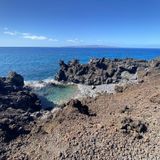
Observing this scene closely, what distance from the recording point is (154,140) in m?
29.8

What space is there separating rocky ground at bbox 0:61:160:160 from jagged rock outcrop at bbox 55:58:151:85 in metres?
37.1

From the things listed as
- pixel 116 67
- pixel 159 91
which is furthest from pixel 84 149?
pixel 116 67

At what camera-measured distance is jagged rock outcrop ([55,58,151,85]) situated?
76.3 metres

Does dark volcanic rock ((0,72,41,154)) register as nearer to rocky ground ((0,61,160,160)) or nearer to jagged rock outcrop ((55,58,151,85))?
rocky ground ((0,61,160,160))

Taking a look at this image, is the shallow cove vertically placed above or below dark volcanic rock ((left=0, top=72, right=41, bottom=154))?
below

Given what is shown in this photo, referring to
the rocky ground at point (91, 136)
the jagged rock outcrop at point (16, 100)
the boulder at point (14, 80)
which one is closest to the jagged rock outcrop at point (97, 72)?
the boulder at point (14, 80)

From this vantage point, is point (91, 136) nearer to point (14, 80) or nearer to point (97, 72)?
point (14, 80)

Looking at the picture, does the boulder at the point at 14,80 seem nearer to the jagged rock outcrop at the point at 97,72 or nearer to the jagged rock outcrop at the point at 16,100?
the jagged rock outcrop at the point at 16,100

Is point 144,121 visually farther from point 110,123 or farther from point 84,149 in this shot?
point 84,149

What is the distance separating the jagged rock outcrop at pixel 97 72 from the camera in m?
76.3

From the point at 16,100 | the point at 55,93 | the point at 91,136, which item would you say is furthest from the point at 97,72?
the point at 91,136

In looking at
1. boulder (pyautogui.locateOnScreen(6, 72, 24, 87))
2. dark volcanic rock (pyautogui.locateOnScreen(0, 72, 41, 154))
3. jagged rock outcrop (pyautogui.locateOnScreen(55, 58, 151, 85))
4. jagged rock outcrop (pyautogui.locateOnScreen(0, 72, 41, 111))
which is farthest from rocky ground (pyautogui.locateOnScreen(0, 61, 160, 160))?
jagged rock outcrop (pyautogui.locateOnScreen(55, 58, 151, 85))

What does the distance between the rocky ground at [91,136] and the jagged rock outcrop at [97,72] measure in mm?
37136

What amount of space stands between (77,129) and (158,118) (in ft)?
32.2
